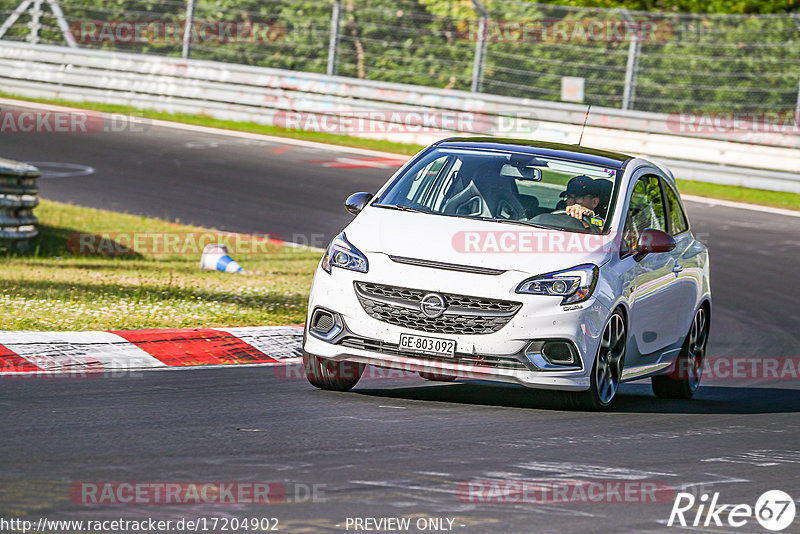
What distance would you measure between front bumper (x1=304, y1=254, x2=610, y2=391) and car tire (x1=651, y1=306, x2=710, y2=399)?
2.13m

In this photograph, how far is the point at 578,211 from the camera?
353 inches

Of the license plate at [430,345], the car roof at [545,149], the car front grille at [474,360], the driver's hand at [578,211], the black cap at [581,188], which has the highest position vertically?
the car roof at [545,149]

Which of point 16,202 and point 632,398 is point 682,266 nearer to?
point 632,398

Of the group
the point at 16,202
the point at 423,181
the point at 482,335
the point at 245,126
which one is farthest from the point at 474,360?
the point at 245,126

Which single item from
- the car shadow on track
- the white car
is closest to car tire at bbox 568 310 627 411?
the white car

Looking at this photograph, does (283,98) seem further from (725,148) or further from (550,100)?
(725,148)

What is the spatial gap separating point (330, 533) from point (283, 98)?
21.5 m

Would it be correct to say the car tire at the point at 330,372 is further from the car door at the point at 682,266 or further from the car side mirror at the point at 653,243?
the car door at the point at 682,266

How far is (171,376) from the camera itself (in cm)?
888

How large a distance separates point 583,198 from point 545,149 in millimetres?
709

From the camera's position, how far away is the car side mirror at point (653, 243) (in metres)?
8.91

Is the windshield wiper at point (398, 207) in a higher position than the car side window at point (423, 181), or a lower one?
lower

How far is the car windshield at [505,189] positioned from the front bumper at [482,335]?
0.88m

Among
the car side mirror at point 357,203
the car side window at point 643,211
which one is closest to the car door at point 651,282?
the car side window at point 643,211
